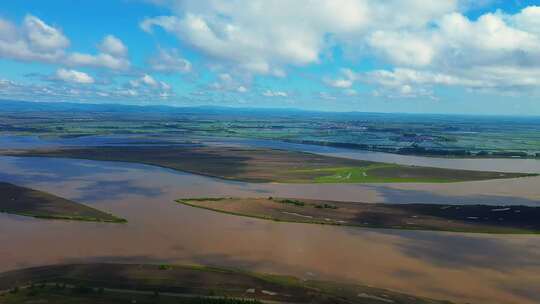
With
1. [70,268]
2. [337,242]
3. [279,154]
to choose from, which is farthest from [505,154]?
[70,268]

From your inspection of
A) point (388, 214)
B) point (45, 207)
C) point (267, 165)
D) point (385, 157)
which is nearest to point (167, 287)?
point (45, 207)

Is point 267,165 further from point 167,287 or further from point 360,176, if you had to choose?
point 167,287

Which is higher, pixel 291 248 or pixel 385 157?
pixel 385 157

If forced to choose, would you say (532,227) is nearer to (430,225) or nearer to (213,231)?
(430,225)

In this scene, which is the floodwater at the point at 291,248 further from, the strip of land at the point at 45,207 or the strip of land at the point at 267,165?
the strip of land at the point at 267,165

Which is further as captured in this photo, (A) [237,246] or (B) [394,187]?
(B) [394,187]

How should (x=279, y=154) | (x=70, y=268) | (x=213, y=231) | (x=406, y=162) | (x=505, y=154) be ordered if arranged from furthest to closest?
(x=505, y=154) < (x=279, y=154) < (x=406, y=162) < (x=213, y=231) < (x=70, y=268)

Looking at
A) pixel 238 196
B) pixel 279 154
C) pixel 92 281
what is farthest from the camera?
pixel 279 154
